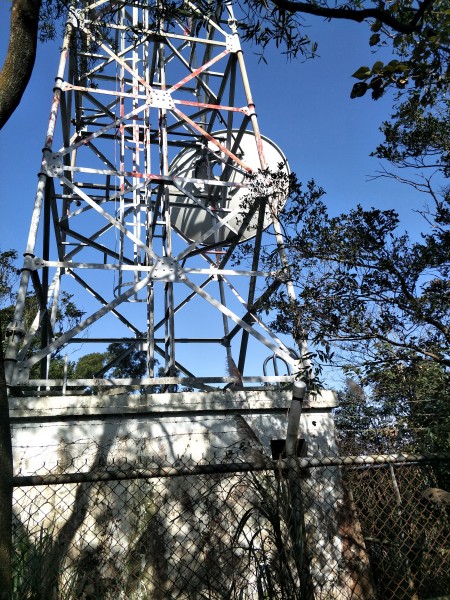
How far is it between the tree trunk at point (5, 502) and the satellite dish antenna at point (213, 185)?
21.7 ft

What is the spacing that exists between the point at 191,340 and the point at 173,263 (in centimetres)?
386

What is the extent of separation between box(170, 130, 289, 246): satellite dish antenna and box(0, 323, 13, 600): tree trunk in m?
6.61

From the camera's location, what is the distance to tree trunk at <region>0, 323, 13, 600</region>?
2.40m

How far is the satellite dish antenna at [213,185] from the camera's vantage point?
9.13 meters

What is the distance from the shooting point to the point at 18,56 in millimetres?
3414

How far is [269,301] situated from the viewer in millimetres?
6602

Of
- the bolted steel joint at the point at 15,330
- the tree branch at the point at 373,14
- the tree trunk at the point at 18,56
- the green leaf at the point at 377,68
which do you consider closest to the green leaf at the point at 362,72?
the green leaf at the point at 377,68

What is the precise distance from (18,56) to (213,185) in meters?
5.64

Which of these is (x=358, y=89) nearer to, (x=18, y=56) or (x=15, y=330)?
(x=18, y=56)

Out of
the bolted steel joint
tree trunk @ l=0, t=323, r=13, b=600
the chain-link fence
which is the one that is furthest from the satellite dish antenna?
tree trunk @ l=0, t=323, r=13, b=600

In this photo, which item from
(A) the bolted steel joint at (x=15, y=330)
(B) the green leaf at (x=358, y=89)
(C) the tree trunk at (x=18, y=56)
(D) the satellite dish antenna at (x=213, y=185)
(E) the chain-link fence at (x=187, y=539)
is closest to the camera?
(C) the tree trunk at (x=18, y=56)

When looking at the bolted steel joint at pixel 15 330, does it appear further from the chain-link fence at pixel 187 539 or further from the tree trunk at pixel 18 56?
the tree trunk at pixel 18 56

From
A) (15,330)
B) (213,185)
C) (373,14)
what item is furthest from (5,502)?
(213,185)

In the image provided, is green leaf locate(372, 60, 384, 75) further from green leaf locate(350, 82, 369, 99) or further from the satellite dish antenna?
the satellite dish antenna
